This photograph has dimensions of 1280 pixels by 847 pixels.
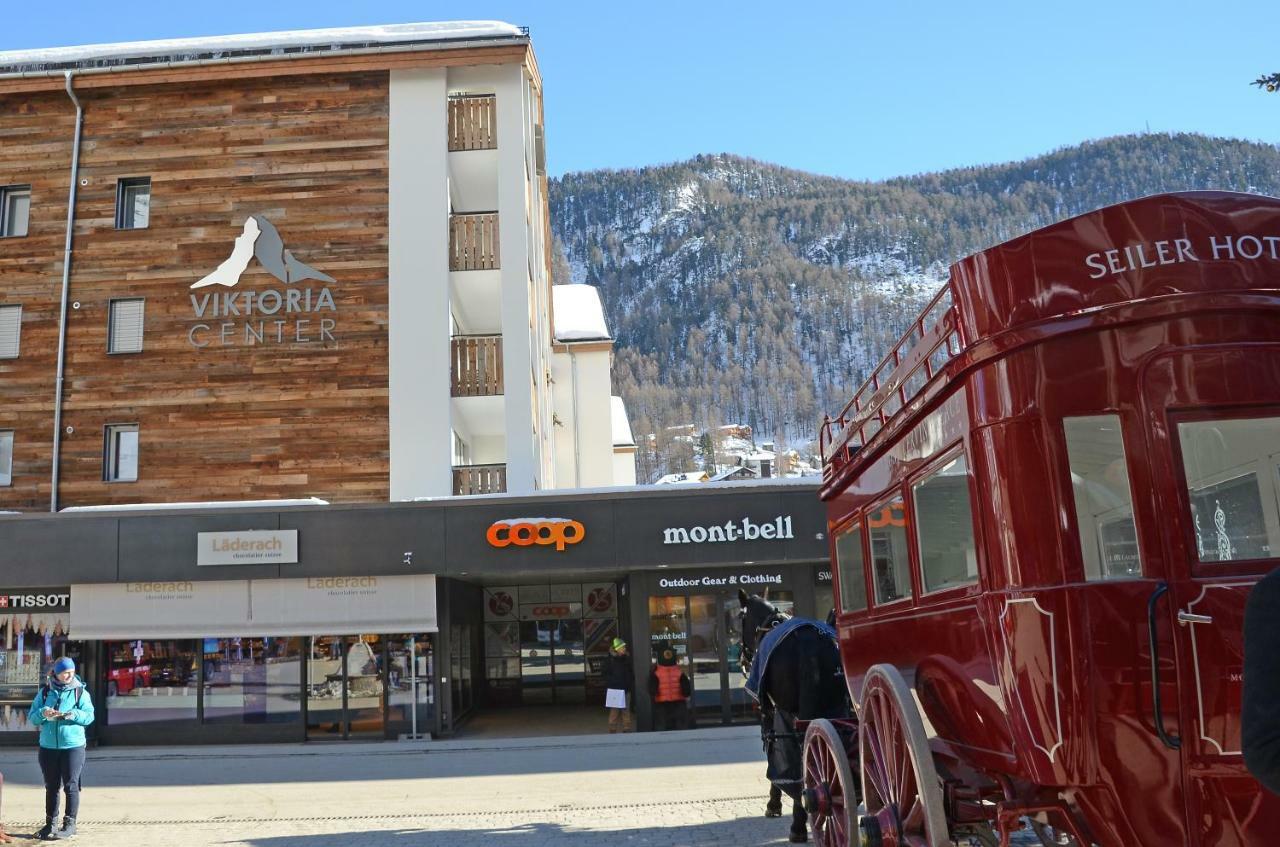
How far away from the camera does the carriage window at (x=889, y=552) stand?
628 cm

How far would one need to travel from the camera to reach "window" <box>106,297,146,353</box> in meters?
20.8

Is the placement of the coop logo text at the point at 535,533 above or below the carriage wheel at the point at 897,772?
above

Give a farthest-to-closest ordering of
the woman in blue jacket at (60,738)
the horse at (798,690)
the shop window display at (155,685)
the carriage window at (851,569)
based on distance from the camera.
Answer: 1. the shop window display at (155,685)
2. the woman in blue jacket at (60,738)
3. the horse at (798,690)
4. the carriage window at (851,569)

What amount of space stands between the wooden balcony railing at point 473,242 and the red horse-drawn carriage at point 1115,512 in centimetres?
1659

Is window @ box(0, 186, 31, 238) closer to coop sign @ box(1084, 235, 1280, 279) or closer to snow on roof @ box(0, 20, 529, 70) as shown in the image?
snow on roof @ box(0, 20, 529, 70)

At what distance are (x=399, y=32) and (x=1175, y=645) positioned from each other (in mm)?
20726

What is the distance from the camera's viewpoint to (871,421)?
698cm

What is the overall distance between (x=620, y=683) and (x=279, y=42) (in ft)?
46.9

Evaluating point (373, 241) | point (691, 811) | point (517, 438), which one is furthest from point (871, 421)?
point (373, 241)

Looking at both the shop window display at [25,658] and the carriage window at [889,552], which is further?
the shop window display at [25,658]

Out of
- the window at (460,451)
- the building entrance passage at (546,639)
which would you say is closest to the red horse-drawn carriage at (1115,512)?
the window at (460,451)

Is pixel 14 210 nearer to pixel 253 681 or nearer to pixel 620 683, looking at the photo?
pixel 253 681

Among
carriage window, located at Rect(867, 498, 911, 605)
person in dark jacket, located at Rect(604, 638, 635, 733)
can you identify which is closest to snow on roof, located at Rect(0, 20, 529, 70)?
person in dark jacket, located at Rect(604, 638, 635, 733)

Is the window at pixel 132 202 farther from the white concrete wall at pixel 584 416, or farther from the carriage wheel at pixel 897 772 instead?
the carriage wheel at pixel 897 772
